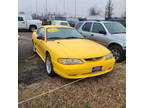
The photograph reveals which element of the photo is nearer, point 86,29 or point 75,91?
point 75,91

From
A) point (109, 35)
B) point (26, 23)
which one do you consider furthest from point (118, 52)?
point (26, 23)

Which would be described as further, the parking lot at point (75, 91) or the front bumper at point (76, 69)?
the front bumper at point (76, 69)

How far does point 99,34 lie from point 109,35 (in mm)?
516

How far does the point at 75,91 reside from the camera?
8.36 ft

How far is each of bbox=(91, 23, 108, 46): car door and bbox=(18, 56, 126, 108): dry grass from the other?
175cm

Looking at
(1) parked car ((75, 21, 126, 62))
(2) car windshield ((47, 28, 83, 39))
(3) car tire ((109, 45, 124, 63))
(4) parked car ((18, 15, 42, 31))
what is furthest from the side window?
(4) parked car ((18, 15, 42, 31))

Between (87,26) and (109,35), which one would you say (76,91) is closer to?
(109,35)

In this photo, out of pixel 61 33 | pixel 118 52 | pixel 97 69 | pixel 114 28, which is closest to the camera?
pixel 97 69

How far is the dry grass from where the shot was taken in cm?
222

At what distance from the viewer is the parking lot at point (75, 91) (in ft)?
7.29

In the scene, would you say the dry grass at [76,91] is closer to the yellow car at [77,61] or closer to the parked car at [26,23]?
the yellow car at [77,61]

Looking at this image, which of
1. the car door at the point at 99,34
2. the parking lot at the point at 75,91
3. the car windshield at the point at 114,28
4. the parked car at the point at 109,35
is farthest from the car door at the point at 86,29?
the parking lot at the point at 75,91

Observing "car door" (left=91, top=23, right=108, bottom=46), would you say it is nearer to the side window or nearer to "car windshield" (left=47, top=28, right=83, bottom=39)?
the side window

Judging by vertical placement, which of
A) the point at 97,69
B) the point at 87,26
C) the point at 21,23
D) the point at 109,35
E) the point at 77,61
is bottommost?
the point at 97,69
